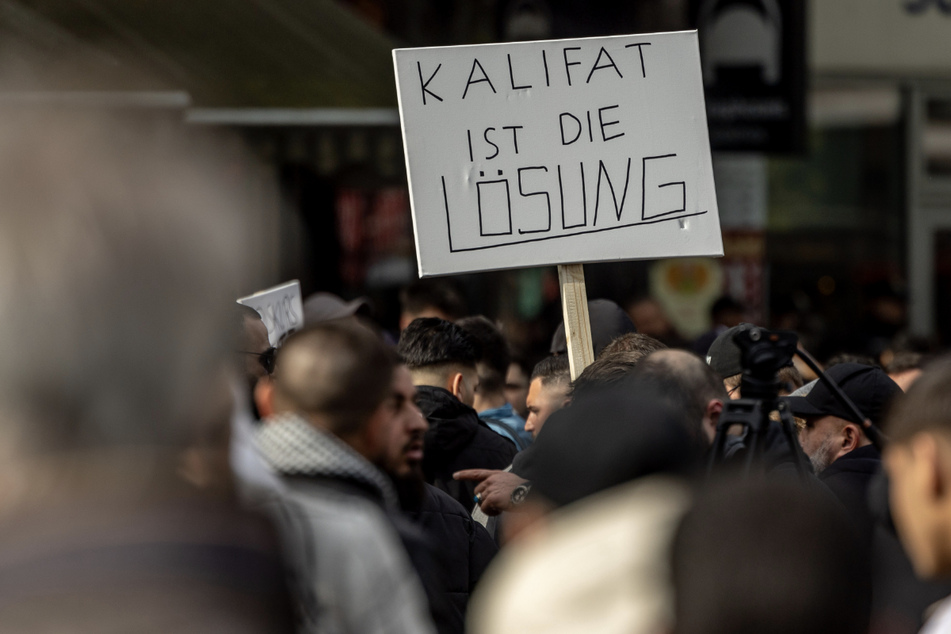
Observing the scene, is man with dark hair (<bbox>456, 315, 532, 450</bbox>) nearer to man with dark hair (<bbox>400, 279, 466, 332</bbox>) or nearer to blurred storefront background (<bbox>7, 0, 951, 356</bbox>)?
man with dark hair (<bbox>400, 279, 466, 332</bbox>)

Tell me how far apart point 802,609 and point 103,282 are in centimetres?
83

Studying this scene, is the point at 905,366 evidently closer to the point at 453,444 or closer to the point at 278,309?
the point at 453,444

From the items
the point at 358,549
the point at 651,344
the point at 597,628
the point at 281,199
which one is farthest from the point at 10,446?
the point at 281,199

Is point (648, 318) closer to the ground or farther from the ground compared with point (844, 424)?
closer to the ground

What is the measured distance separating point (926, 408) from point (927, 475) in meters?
0.09

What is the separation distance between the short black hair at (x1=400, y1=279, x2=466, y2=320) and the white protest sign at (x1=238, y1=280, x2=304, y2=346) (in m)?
0.72

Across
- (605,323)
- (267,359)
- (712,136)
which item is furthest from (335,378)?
(712,136)

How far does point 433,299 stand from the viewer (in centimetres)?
513

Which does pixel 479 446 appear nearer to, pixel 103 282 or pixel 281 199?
pixel 103 282

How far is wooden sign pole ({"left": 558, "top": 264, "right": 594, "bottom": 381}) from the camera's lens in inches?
134

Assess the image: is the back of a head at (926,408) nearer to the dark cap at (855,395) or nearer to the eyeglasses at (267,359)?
the dark cap at (855,395)

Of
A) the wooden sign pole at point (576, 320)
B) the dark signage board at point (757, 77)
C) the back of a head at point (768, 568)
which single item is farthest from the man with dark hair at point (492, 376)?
the dark signage board at point (757, 77)

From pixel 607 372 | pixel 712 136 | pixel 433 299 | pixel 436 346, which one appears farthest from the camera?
pixel 712 136

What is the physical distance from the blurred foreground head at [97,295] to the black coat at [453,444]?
83.3 inches
